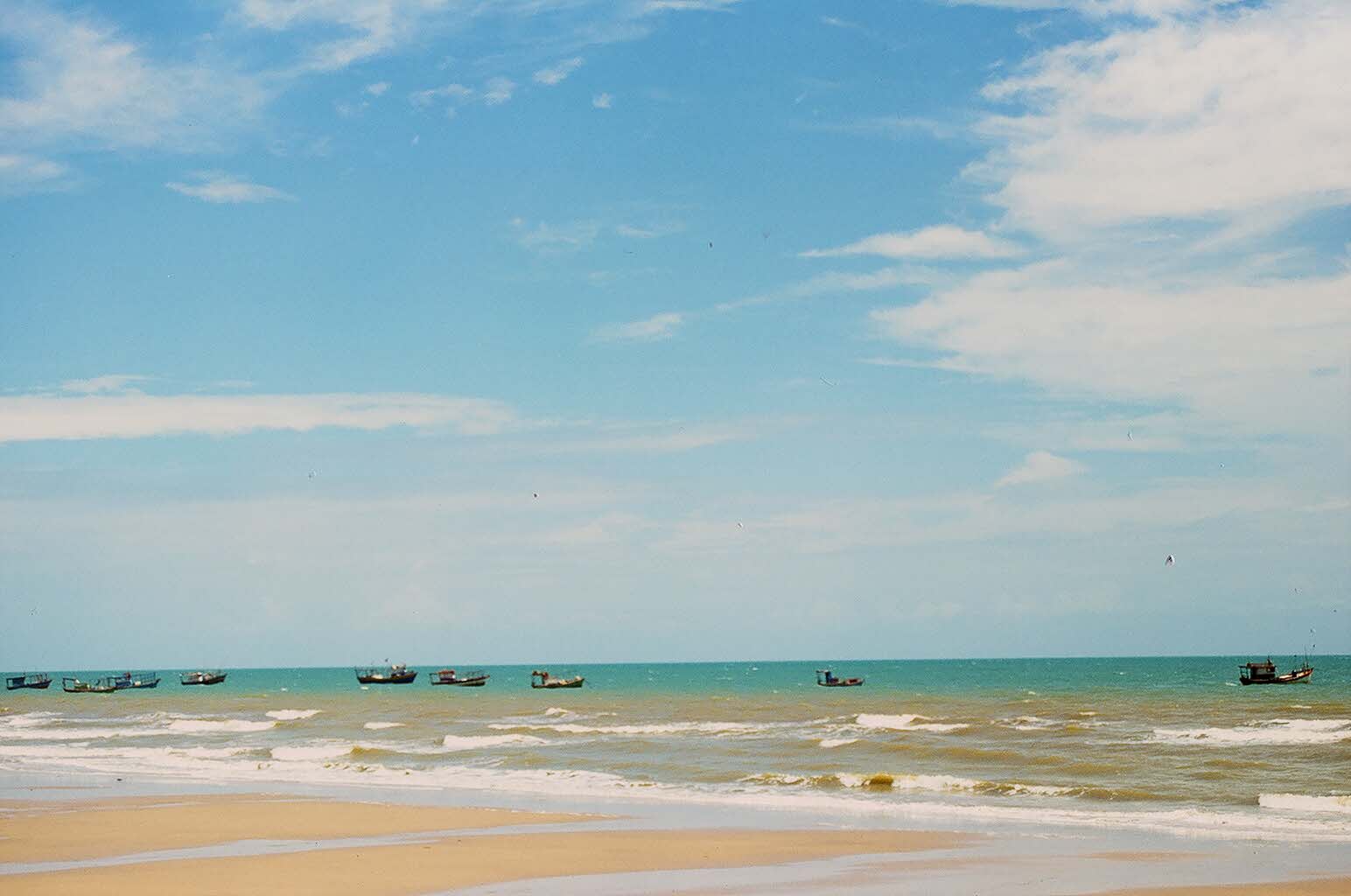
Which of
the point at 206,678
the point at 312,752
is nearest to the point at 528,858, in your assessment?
the point at 312,752

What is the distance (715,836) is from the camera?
63.4 feet

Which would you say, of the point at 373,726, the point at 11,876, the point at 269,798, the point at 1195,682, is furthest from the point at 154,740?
the point at 1195,682

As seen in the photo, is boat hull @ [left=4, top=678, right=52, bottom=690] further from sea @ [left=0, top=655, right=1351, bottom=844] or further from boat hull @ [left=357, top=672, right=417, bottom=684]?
sea @ [left=0, top=655, right=1351, bottom=844]

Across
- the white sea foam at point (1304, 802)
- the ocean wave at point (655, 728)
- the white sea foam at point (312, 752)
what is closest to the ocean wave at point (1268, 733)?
the white sea foam at point (1304, 802)

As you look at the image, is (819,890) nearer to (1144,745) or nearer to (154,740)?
(1144,745)

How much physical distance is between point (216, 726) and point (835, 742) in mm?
28361

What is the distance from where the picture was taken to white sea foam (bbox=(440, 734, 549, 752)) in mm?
39812

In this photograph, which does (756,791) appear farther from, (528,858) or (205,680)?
(205,680)

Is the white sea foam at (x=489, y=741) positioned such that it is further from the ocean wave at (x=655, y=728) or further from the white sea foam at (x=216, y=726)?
the white sea foam at (x=216, y=726)

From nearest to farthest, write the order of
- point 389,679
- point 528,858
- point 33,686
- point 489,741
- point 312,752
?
point 528,858, point 312,752, point 489,741, point 389,679, point 33,686

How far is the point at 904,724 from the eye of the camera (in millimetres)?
45406

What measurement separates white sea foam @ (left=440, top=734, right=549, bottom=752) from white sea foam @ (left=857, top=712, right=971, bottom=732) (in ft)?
37.9

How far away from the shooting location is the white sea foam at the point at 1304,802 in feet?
74.3

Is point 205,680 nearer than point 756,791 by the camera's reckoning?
No
